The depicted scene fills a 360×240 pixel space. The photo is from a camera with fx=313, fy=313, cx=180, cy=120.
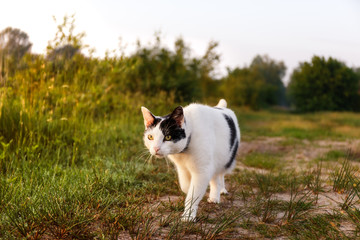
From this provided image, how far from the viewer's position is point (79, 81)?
5.55 m

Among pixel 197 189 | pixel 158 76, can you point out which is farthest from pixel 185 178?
pixel 158 76

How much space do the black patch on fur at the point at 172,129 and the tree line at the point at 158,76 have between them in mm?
1633

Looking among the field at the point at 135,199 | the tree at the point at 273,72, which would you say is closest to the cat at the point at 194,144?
the field at the point at 135,199

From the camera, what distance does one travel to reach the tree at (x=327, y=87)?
2864 centimetres

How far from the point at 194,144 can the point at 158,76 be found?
10656 millimetres

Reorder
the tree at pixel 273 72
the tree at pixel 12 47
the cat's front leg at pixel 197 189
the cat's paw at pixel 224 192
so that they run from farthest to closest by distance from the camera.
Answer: the tree at pixel 273 72
the tree at pixel 12 47
the cat's paw at pixel 224 192
the cat's front leg at pixel 197 189

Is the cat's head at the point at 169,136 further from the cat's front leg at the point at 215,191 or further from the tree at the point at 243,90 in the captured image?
the tree at the point at 243,90

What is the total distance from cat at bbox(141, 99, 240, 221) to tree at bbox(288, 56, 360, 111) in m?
27.5

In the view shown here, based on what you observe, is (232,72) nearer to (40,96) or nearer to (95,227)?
(40,96)

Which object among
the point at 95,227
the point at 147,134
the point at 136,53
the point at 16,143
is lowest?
the point at 95,227

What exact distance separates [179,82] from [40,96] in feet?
29.7

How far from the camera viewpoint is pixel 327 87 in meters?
29.7

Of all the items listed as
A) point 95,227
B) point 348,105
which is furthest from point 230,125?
Result: point 348,105

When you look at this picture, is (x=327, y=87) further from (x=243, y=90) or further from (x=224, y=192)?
(x=224, y=192)
